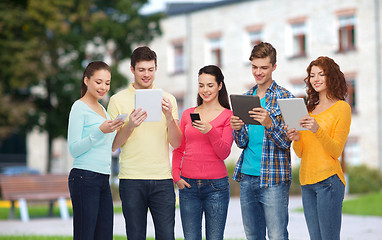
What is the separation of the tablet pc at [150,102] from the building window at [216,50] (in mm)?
29804

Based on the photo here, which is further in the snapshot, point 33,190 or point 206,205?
point 33,190

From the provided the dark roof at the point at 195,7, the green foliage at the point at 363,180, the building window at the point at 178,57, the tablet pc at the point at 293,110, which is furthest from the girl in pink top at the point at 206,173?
the building window at the point at 178,57

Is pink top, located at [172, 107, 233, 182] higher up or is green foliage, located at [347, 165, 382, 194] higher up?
pink top, located at [172, 107, 233, 182]

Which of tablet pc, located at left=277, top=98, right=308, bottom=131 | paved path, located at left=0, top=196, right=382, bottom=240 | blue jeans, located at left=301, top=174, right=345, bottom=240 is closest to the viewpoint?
tablet pc, located at left=277, top=98, right=308, bottom=131

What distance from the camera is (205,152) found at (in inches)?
221

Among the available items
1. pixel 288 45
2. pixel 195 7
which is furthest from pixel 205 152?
pixel 195 7

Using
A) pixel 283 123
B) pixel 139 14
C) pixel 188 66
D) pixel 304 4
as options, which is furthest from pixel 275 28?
pixel 283 123

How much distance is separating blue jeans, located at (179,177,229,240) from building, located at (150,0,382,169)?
64.7ft

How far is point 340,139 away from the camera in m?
5.33

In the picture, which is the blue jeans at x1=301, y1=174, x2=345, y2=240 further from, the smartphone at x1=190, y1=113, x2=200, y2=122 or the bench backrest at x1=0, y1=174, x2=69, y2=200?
the bench backrest at x1=0, y1=174, x2=69, y2=200

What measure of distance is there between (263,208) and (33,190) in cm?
1075

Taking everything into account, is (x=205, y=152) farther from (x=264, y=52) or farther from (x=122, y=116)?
(x=264, y=52)

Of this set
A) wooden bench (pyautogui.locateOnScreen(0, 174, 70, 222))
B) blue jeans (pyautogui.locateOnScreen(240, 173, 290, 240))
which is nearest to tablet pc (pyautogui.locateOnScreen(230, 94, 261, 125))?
blue jeans (pyautogui.locateOnScreen(240, 173, 290, 240))

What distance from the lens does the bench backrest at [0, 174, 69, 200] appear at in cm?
1477
